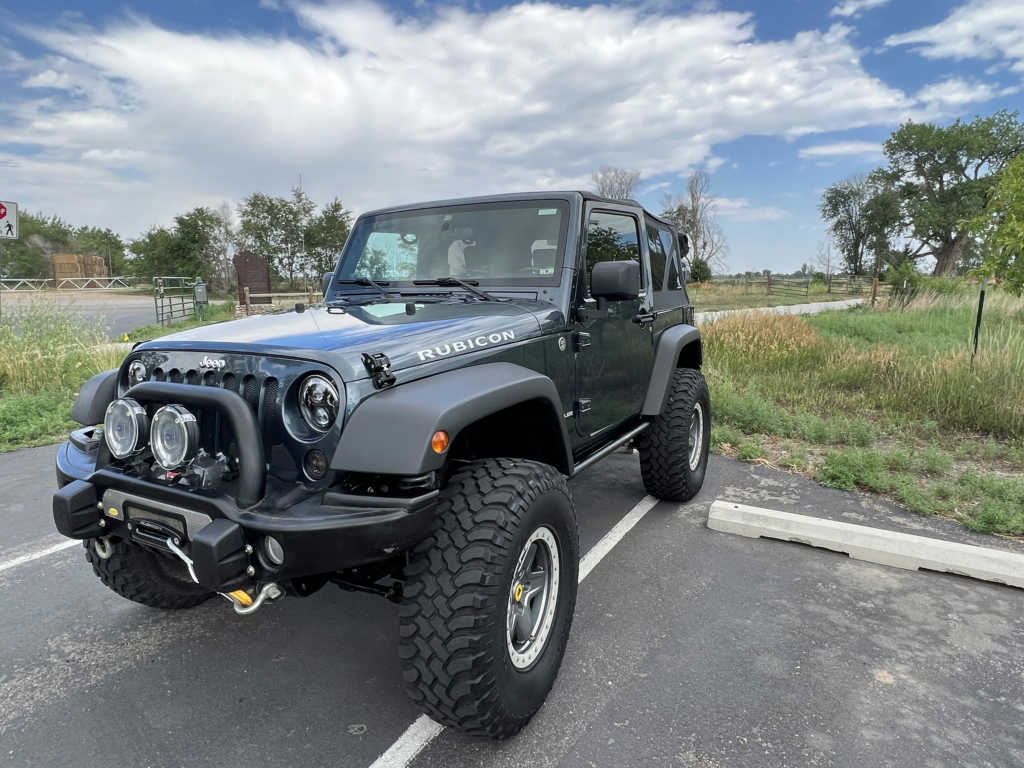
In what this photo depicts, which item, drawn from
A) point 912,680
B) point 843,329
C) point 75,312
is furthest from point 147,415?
point 843,329

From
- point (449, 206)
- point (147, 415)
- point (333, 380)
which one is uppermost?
point (449, 206)

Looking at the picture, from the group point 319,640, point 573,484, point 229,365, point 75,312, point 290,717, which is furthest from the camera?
point 75,312

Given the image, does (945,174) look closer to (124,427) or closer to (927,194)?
(927,194)

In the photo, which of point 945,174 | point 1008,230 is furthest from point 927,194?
point 1008,230

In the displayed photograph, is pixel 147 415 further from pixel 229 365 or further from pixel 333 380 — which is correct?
pixel 333 380

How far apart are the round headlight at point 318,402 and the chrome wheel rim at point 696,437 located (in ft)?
10.2

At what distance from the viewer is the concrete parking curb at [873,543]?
332 cm

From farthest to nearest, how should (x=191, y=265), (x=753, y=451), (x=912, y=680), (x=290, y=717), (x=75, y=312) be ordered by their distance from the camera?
(x=191, y=265), (x=75, y=312), (x=753, y=451), (x=912, y=680), (x=290, y=717)

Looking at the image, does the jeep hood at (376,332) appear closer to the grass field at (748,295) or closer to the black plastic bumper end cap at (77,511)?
the black plastic bumper end cap at (77,511)

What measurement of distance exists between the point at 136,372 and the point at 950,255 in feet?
182

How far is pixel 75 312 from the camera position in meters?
9.25

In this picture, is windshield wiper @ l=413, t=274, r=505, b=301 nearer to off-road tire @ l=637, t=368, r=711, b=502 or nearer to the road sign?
off-road tire @ l=637, t=368, r=711, b=502

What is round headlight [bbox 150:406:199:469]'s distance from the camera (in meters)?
2.01

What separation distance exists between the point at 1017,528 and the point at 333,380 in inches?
167
